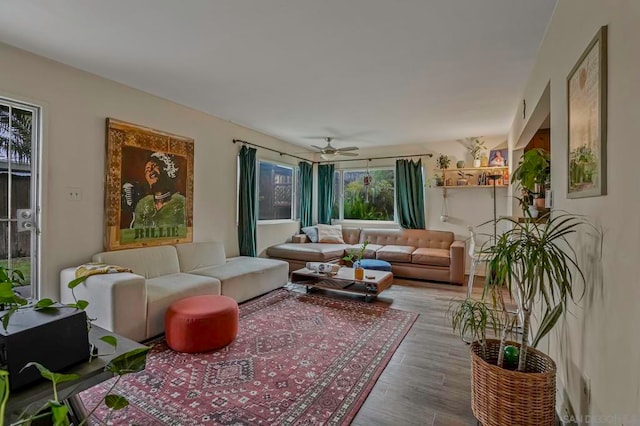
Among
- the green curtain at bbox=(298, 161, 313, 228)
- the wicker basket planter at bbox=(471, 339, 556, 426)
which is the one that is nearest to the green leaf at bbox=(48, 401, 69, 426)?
the wicker basket planter at bbox=(471, 339, 556, 426)

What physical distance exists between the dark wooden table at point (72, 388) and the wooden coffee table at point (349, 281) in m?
3.09

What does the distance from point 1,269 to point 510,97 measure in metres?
4.41

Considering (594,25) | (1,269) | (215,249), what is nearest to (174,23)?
(1,269)

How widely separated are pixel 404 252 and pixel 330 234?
1629mm

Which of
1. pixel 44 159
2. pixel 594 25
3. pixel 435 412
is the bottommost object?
pixel 435 412

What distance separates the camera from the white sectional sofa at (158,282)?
255 centimetres

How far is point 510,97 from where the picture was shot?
356 cm

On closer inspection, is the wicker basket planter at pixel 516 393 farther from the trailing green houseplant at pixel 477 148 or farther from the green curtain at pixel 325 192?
the green curtain at pixel 325 192

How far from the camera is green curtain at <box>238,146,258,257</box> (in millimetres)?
4953

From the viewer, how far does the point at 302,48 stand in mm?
2533

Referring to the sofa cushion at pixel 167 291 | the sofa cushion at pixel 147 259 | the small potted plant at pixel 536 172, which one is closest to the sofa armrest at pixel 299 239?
the sofa cushion at pixel 147 259

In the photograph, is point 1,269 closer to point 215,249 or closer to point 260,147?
point 215,249

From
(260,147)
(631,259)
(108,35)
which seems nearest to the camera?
(631,259)

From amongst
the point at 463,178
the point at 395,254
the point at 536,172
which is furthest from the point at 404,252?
the point at 536,172
